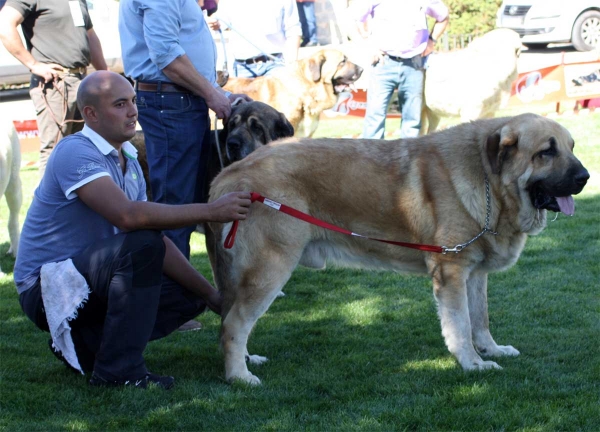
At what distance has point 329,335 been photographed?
186 inches

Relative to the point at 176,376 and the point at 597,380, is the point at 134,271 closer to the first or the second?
the point at 176,376

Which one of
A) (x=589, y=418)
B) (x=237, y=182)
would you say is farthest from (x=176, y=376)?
(x=589, y=418)

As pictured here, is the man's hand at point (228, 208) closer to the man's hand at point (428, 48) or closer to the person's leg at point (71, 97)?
the person's leg at point (71, 97)

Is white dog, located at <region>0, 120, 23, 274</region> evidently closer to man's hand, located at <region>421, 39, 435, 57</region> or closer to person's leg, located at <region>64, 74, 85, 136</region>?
person's leg, located at <region>64, 74, 85, 136</region>

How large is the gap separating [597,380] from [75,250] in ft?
8.87

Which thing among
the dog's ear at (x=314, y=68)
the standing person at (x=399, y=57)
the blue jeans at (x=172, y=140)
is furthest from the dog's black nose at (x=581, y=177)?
the standing person at (x=399, y=57)

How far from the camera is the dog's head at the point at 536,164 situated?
3.78 m

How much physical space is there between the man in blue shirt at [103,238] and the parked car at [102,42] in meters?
→ 12.3

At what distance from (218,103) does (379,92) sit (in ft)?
12.7

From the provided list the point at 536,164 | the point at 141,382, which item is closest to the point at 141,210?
the point at 141,382

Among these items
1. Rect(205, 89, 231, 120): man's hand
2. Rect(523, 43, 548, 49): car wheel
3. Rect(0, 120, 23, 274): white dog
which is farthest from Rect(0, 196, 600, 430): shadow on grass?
Rect(523, 43, 548, 49): car wheel

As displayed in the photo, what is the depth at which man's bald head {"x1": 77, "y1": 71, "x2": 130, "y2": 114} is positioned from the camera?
3.73 metres

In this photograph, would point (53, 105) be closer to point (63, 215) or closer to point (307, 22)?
point (63, 215)

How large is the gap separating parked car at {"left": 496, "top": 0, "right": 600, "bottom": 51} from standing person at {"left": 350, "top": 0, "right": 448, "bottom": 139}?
1049 centimetres
